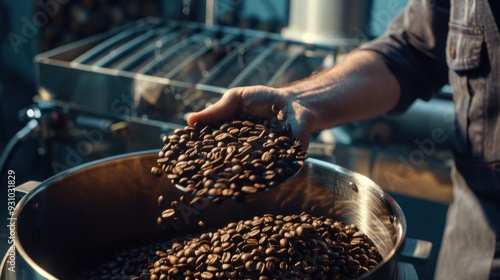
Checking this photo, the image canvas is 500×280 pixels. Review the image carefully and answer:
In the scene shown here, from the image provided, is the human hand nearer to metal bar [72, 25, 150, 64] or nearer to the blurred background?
the blurred background

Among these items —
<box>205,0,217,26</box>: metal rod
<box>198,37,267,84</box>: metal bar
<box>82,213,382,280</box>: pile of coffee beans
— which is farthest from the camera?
<box>205,0,217,26</box>: metal rod

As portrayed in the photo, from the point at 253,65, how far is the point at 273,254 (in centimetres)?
119

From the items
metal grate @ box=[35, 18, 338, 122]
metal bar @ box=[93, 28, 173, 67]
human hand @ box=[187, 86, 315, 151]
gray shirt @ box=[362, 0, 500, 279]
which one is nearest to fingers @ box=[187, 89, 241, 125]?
human hand @ box=[187, 86, 315, 151]

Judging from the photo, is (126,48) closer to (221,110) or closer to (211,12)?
(211,12)

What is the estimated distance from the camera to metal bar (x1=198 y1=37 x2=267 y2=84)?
6.35 ft

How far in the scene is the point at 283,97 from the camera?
122cm

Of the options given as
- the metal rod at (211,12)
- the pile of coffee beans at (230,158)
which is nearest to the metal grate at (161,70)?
the metal rod at (211,12)

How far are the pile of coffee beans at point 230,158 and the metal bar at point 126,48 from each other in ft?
3.33

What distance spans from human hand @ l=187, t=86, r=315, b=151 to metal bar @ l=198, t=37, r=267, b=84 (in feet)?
2.33

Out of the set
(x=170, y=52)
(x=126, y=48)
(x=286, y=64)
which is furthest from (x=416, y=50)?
→ (x=126, y=48)

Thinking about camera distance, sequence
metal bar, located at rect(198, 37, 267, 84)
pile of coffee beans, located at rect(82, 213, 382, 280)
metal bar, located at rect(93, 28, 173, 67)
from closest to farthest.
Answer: pile of coffee beans, located at rect(82, 213, 382, 280)
metal bar, located at rect(198, 37, 267, 84)
metal bar, located at rect(93, 28, 173, 67)

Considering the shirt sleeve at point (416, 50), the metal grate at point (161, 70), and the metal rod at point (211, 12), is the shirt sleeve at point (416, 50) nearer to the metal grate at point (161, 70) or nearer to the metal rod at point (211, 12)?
the metal grate at point (161, 70)

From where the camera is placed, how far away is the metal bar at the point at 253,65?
74.8 inches

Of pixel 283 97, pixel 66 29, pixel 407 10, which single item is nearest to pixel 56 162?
pixel 66 29
